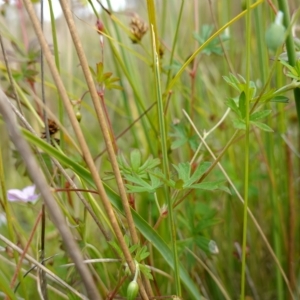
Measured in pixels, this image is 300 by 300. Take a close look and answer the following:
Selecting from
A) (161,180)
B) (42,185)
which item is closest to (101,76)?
(161,180)

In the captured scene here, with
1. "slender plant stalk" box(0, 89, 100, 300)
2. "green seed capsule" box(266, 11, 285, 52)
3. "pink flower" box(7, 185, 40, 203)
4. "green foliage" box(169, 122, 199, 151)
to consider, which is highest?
"green seed capsule" box(266, 11, 285, 52)

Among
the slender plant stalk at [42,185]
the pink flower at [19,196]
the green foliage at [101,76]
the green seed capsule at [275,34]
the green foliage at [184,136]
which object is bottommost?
the pink flower at [19,196]

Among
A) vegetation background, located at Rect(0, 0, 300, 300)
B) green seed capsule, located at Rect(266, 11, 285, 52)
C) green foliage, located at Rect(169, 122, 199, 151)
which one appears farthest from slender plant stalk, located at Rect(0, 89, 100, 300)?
green foliage, located at Rect(169, 122, 199, 151)

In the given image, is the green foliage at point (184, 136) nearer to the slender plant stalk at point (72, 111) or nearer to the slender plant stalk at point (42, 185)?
the slender plant stalk at point (72, 111)

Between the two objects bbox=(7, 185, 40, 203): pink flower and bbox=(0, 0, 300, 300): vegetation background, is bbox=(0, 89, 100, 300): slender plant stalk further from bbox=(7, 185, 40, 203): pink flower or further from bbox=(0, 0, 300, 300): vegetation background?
bbox=(7, 185, 40, 203): pink flower

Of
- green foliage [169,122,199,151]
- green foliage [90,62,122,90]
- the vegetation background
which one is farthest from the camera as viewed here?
green foliage [169,122,199,151]

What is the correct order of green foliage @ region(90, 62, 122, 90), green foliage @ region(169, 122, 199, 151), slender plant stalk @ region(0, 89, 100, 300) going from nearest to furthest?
slender plant stalk @ region(0, 89, 100, 300) < green foliage @ region(90, 62, 122, 90) < green foliage @ region(169, 122, 199, 151)

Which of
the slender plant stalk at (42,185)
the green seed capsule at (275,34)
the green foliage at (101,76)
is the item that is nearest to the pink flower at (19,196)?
the green foliage at (101,76)

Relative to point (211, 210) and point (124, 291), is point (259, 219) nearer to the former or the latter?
point (211, 210)
